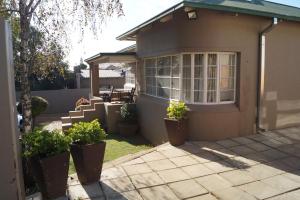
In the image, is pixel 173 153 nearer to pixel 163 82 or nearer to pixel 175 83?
pixel 175 83

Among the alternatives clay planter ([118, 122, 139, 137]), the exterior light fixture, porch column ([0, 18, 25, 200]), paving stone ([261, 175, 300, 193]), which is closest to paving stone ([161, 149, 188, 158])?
paving stone ([261, 175, 300, 193])

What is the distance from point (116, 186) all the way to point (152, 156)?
1.91 metres

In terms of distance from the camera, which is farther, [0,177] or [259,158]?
[259,158]

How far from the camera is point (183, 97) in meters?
8.73

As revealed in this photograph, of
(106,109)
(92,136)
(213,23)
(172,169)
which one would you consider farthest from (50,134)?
(106,109)

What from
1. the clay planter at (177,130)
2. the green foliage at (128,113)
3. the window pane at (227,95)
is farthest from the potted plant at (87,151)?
the green foliage at (128,113)

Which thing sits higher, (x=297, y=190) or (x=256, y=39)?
(x=256, y=39)

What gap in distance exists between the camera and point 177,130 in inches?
306

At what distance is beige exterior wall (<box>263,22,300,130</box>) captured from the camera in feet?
29.6

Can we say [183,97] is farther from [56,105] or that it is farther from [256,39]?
[56,105]

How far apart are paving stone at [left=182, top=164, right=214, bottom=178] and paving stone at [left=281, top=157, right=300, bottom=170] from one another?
77.2 inches

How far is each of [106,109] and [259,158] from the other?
26.7 ft

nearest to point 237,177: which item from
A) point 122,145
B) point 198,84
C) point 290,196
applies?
point 290,196

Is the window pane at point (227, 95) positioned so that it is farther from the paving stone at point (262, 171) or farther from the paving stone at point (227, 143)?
the paving stone at point (262, 171)
